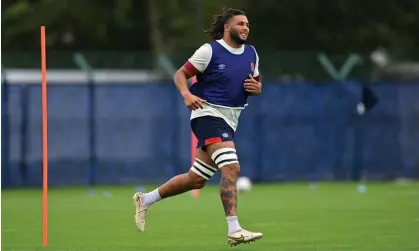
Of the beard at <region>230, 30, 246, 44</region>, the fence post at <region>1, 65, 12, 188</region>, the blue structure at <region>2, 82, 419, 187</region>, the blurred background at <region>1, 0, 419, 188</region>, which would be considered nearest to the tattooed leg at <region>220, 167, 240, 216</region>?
the beard at <region>230, 30, 246, 44</region>

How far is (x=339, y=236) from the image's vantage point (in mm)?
11492

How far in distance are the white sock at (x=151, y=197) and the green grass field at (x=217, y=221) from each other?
1.33 feet

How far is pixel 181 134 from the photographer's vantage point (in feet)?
75.0

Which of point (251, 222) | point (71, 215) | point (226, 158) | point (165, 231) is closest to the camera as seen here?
point (226, 158)

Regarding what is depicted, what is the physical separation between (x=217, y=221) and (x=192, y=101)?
12.5 ft

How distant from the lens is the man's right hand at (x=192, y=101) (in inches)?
402

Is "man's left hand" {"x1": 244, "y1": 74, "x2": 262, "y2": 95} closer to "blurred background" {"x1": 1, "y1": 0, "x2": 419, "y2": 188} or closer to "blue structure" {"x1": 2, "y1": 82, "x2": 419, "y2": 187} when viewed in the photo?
"blurred background" {"x1": 1, "y1": 0, "x2": 419, "y2": 188}

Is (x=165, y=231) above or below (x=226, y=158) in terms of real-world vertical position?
below

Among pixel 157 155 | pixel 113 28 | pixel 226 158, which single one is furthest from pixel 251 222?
pixel 113 28

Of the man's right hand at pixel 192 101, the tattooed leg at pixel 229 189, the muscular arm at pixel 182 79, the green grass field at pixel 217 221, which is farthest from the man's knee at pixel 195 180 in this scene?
the muscular arm at pixel 182 79

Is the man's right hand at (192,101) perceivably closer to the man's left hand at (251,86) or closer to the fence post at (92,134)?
the man's left hand at (251,86)

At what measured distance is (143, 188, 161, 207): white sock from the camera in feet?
35.7

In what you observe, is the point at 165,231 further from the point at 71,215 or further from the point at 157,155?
the point at 157,155

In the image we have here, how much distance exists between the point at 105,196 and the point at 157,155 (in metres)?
3.53
